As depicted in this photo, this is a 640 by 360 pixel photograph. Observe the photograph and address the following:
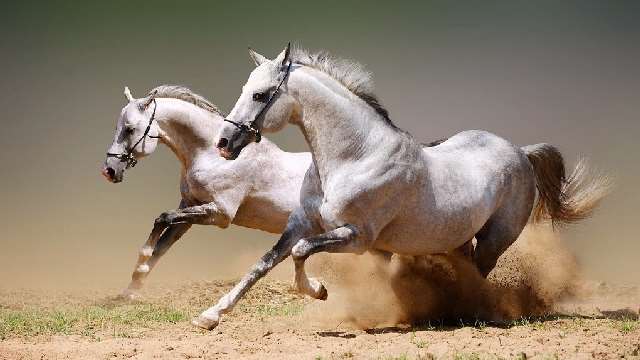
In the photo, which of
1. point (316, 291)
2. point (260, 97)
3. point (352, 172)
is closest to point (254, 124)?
point (260, 97)

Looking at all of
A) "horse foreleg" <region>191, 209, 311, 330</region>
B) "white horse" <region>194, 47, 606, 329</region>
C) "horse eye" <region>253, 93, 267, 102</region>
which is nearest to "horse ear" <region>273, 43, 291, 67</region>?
"white horse" <region>194, 47, 606, 329</region>

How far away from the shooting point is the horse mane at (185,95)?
7.99m

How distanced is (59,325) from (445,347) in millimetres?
3092

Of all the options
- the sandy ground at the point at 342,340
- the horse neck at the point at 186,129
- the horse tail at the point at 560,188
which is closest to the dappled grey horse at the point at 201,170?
the horse neck at the point at 186,129

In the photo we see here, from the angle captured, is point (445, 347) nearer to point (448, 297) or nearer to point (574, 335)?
point (574, 335)

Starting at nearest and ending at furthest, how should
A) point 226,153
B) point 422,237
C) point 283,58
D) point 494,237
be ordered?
1. point 226,153
2. point 283,58
3. point 422,237
4. point 494,237

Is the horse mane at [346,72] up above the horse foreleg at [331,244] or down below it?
above

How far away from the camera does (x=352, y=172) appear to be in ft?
18.4

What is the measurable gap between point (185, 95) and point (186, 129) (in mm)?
383

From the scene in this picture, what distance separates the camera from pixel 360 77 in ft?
19.8

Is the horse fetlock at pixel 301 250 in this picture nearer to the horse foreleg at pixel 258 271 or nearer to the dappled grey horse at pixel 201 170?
the horse foreleg at pixel 258 271

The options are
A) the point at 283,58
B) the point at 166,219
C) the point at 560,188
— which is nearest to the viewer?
the point at 283,58

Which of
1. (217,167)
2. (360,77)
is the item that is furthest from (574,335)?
(217,167)

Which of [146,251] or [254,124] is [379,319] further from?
[146,251]
